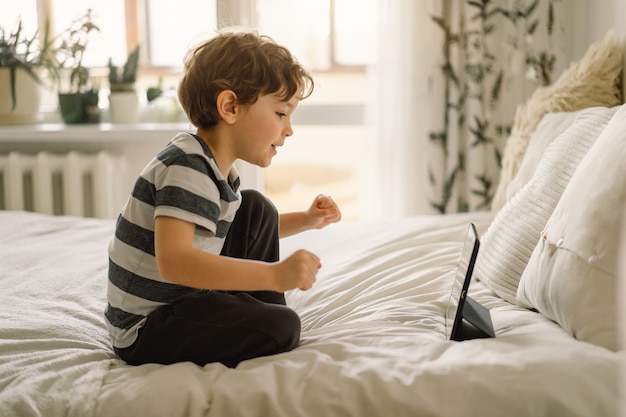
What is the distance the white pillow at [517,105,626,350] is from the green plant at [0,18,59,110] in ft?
6.99

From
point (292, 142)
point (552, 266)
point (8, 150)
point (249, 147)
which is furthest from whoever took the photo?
point (292, 142)

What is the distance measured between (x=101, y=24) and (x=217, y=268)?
2.23 meters

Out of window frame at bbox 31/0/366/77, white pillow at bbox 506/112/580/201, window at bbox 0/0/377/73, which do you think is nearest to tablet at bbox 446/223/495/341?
white pillow at bbox 506/112/580/201

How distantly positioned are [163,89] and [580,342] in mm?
2150

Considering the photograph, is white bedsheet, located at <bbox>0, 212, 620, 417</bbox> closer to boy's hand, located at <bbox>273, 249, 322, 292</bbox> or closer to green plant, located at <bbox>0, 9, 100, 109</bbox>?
boy's hand, located at <bbox>273, 249, 322, 292</bbox>

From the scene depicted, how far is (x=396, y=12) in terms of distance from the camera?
2.45 m

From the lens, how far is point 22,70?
2.68 metres

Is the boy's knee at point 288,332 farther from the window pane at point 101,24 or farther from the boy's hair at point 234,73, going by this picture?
the window pane at point 101,24

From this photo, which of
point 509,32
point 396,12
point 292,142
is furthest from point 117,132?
point 509,32

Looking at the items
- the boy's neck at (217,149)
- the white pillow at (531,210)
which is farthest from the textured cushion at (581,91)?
the boy's neck at (217,149)

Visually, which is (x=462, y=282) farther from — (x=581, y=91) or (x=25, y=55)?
(x=25, y=55)

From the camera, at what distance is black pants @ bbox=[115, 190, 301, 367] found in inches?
43.3

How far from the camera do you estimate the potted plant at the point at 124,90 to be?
2.70m

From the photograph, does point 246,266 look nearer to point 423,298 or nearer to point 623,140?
point 423,298
